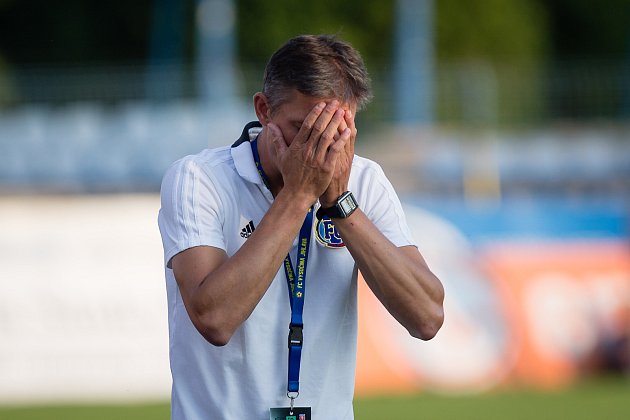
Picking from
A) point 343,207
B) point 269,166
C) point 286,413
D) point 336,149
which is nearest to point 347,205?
point 343,207

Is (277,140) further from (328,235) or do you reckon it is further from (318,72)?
(328,235)

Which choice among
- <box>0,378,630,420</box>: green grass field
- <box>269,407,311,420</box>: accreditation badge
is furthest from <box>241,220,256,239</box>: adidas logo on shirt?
<box>0,378,630,420</box>: green grass field

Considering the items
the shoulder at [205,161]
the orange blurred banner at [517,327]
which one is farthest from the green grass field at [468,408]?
the shoulder at [205,161]

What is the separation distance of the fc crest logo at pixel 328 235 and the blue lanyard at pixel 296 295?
0.03 metres

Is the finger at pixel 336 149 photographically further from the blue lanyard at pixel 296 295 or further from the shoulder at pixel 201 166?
the shoulder at pixel 201 166

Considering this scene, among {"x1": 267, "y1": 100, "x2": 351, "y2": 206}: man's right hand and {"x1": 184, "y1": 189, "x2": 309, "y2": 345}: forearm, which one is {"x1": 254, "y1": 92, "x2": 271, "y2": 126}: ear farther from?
{"x1": 184, "y1": 189, "x2": 309, "y2": 345}: forearm

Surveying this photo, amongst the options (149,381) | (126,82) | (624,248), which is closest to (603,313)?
(624,248)

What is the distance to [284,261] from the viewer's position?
334 centimetres

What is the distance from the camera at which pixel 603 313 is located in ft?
37.2

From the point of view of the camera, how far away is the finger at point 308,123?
10.3ft

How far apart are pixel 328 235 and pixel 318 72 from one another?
0.52 metres

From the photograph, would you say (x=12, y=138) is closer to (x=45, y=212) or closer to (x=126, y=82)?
(x=126, y=82)

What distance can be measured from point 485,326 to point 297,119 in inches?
314

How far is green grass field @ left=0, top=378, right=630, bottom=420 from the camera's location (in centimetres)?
927
